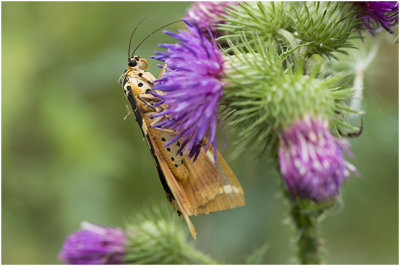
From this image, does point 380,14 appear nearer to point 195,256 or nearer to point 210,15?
point 210,15

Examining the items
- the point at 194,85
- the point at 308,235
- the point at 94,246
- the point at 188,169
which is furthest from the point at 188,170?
the point at 94,246

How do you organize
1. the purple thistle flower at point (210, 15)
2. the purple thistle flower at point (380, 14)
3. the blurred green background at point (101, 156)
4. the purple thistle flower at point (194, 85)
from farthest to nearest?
the blurred green background at point (101, 156) → the purple thistle flower at point (210, 15) → the purple thistle flower at point (380, 14) → the purple thistle flower at point (194, 85)

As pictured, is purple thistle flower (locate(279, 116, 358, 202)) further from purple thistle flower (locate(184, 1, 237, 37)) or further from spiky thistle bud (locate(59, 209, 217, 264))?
spiky thistle bud (locate(59, 209, 217, 264))

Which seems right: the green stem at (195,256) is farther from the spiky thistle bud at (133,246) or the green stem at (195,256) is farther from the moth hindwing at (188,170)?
the moth hindwing at (188,170)

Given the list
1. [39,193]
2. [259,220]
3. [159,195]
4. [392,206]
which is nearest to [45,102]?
[39,193]

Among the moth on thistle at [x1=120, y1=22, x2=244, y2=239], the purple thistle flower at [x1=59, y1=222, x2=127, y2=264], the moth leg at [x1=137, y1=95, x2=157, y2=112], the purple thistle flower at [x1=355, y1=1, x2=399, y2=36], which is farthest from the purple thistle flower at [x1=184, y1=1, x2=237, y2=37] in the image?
the purple thistle flower at [x1=59, y1=222, x2=127, y2=264]

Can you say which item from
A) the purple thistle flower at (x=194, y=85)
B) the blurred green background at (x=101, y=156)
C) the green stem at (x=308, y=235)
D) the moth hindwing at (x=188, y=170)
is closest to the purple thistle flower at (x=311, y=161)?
the purple thistle flower at (x=194, y=85)

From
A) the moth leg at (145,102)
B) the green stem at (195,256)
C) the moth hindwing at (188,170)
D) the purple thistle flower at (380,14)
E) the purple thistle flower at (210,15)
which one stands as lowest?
the green stem at (195,256)
